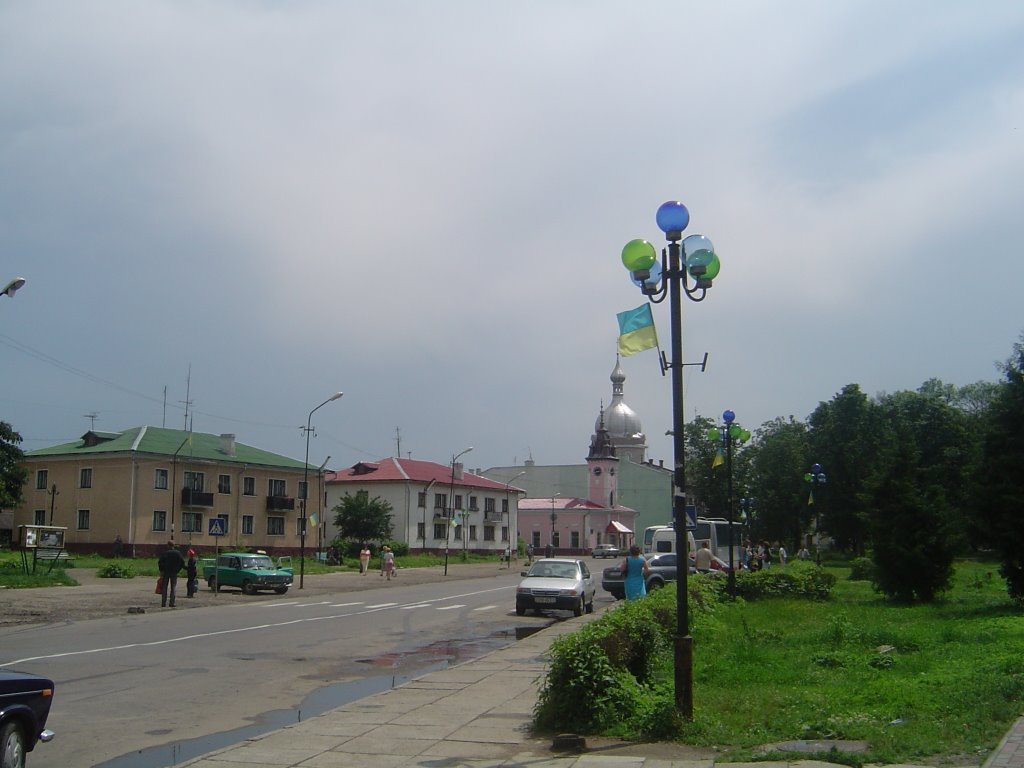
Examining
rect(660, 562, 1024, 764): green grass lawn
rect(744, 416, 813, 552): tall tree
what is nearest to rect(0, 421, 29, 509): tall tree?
rect(660, 562, 1024, 764): green grass lawn

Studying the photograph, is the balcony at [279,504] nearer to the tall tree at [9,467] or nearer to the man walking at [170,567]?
the tall tree at [9,467]

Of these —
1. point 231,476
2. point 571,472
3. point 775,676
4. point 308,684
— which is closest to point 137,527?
point 231,476

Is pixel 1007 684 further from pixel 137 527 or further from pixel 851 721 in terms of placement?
pixel 137 527

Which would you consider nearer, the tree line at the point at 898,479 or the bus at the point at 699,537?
the tree line at the point at 898,479

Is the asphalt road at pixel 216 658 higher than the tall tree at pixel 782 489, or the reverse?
the tall tree at pixel 782 489

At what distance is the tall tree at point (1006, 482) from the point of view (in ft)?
64.8

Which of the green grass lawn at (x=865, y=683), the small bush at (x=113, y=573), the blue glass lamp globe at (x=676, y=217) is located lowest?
the small bush at (x=113, y=573)

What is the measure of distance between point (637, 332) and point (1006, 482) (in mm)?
13916

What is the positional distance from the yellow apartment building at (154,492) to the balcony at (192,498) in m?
0.06

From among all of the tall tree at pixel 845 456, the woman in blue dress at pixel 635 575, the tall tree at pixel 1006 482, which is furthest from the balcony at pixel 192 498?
the tall tree at pixel 1006 482

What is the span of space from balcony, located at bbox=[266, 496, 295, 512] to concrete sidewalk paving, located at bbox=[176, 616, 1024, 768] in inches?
2145

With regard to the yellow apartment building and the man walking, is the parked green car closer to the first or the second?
the man walking

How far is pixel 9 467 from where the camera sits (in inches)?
1539

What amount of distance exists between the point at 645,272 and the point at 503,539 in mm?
80666
